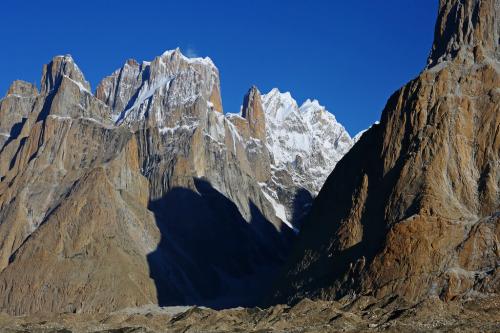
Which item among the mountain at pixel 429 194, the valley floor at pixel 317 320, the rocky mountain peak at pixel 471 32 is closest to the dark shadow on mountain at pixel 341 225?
the mountain at pixel 429 194

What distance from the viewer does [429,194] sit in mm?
138250

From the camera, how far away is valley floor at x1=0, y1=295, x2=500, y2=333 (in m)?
100

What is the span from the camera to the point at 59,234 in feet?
654

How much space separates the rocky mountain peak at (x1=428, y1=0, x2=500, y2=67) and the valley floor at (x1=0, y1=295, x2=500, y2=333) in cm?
4692

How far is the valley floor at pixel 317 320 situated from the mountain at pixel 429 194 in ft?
25.3

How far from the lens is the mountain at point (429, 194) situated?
5148 inches

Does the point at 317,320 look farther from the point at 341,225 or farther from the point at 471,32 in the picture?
the point at 471,32

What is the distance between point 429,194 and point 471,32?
33.4 metres

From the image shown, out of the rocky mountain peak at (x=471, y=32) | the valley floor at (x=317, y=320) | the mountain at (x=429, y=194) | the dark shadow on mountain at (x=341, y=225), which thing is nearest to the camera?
the valley floor at (x=317, y=320)

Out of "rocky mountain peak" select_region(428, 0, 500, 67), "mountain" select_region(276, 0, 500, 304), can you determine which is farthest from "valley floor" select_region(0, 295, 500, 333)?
"rocky mountain peak" select_region(428, 0, 500, 67)

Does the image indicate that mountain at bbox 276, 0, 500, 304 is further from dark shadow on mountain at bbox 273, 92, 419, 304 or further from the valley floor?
the valley floor

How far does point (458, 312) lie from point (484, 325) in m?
17.3

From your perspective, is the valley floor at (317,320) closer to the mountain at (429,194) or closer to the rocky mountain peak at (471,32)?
the mountain at (429,194)

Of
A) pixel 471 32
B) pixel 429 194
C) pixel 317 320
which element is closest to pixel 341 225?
pixel 429 194
